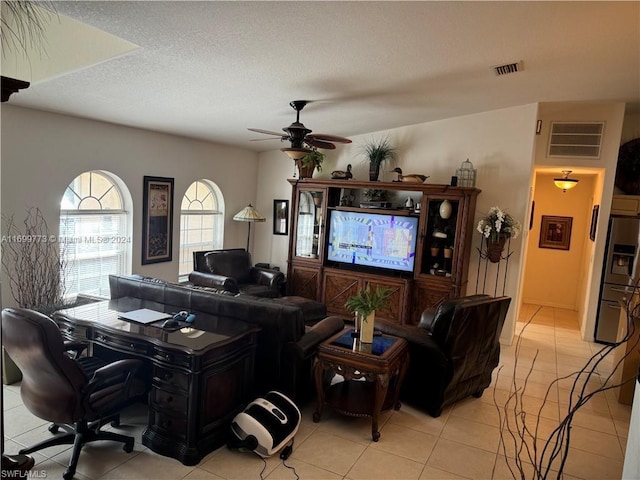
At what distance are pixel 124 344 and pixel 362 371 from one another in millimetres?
1674

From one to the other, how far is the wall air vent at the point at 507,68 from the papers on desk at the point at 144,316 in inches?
136

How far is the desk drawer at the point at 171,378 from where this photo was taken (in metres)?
2.80

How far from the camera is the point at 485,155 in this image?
223 inches

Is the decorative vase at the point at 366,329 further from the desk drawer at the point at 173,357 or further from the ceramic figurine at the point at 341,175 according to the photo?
the ceramic figurine at the point at 341,175

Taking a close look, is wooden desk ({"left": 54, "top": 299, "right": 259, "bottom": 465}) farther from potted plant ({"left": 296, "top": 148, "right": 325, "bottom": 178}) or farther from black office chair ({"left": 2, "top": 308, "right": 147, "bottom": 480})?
potted plant ({"left": 296, "top": 148, "right": 325, "bottom": 178})

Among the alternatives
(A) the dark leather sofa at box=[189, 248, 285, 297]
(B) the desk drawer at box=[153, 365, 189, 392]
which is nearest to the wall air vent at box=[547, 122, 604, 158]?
(A) the dark leather sofa at box=[189, 248, 285, 297]

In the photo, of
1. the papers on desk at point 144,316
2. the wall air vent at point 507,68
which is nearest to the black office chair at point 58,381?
the papers on desk at point 144,316

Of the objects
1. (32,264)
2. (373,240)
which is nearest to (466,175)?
(373,240)

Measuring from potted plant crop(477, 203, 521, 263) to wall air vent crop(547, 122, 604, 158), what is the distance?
1.36m

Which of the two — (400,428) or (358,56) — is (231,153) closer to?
(358,56)

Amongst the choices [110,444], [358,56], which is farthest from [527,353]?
[110,444]

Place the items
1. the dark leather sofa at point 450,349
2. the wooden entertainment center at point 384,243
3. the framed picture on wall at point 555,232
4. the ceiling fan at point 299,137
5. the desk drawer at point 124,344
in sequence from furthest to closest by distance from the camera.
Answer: the framed picture on wall at point 555,232 → the wooden entertainment center at point 384,243 → the ceiling fan at point 299,137 → the dark leather sofa at point 450,349 → the desk drawer at point 124,344

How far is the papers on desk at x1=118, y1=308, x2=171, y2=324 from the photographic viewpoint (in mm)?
3193

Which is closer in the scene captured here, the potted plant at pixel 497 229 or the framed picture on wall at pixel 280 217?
the potted plant at pixel 497 229
